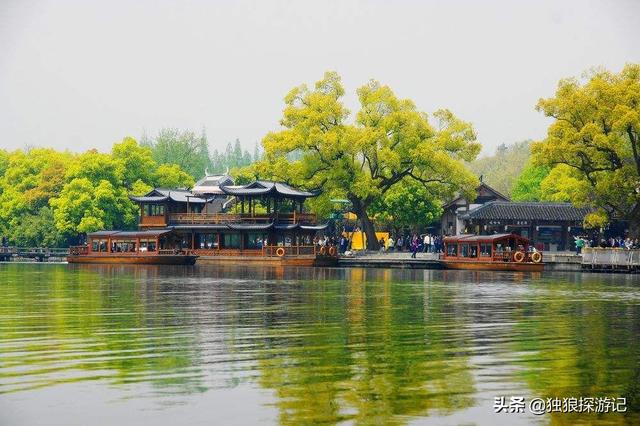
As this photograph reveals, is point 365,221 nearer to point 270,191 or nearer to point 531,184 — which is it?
point 270,191

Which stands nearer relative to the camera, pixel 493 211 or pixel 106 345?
pixel 106 345

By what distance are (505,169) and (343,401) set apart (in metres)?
138

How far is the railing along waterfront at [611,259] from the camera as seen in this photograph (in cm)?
5306

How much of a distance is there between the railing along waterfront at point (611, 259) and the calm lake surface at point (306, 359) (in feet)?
80.2

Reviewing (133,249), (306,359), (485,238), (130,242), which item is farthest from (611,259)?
(306,359)

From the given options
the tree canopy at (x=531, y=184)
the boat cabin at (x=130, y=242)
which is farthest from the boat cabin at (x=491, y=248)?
the tree canopy at (x=531, y=184)

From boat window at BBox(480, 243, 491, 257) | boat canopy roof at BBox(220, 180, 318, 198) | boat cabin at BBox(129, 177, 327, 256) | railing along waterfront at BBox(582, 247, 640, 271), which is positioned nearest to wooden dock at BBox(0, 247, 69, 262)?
boat cabin at BBox(129, 177, 327, 256)

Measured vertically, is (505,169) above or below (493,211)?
above

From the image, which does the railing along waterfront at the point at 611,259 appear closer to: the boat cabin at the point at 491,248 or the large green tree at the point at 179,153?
the boat cabin at the point at 491,248

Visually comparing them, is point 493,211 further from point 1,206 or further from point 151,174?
point 1,206

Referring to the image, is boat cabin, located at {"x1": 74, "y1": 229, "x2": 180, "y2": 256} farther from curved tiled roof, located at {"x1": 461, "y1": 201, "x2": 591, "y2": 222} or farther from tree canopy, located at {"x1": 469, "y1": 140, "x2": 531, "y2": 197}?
tree canopy, located at {"x1": 469, "y1": 140, "x2": 531, "y2": 197}

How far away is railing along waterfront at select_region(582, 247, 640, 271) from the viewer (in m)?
53.1

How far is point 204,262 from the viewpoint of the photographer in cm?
6775

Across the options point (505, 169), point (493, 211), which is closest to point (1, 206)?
point (493, 211)
